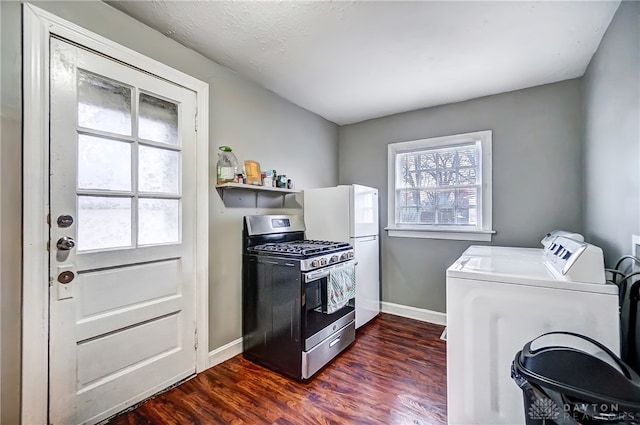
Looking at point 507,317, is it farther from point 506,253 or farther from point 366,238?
point 366,238

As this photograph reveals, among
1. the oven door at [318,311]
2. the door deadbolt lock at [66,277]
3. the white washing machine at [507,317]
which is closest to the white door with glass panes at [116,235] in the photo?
the door deadbolt lock at [66,277]

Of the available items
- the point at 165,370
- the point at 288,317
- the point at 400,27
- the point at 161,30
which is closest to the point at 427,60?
the point at 400,27

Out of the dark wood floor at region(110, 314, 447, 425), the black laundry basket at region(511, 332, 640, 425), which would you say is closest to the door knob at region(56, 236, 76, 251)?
the dark wood floor at region(110, 314, 447, 425)

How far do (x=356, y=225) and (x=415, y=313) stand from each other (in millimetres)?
1311

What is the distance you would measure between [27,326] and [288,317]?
1.40 metres

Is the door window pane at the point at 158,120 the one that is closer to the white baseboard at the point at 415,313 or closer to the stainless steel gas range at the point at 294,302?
the stainless steel gas range at the point at 294,302

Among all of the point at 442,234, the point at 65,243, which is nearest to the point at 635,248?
the point at 442,234

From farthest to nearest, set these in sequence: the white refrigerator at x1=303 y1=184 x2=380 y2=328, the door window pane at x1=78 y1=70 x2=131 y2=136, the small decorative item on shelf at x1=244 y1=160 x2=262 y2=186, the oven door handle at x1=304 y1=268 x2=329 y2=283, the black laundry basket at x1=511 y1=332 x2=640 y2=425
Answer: the white refrigerator at x1=303 y1=184 x2=380 y2=328 → the small decorative item on shelf at x1=244 y1=160 x2=262 y2=186 → the oven door handle at x1=304 y1=268 x2=329 y2=283 → the door window pane at x1=78 y1=70 x2=131 y2=136 → the black laundry basket at x1=511 y1=332 x2=640 y2=425

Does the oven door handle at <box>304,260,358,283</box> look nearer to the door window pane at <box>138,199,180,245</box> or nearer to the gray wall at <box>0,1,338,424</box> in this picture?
the gray wall at <box>0,1,338,424</box>

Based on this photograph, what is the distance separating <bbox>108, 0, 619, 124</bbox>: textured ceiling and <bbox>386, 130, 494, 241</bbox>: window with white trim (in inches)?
24.4

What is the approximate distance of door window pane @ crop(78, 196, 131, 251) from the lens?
60.5 inches

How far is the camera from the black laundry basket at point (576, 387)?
2.87ft

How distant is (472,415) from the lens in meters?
1.41

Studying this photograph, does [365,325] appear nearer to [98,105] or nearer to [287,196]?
[287,196]
